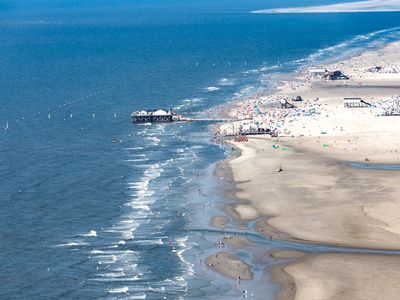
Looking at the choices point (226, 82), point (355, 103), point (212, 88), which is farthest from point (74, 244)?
point (226, 82)

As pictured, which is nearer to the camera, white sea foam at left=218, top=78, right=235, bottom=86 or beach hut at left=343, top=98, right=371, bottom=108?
beach hut at left=343, top=98, right=371, bottom=108

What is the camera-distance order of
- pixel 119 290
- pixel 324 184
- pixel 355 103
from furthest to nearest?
1. pixel 355 103
2. pixel 324 184
3. pixel 119 290

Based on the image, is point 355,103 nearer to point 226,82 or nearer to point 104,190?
point 226,82

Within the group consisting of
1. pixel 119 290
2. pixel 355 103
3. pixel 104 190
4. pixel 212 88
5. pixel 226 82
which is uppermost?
pixel 226 82

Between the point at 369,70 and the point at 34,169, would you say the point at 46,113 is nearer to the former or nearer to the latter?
the point at 34,169

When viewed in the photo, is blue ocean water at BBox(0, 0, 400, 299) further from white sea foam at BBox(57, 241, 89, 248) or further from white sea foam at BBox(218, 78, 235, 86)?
white sea foam at BBox(218, 78, 235, 86)

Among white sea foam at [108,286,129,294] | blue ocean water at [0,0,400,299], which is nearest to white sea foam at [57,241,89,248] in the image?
blue ocean water at [0,0,400,299]

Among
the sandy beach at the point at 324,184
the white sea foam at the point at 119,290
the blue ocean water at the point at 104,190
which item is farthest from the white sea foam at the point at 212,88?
the white sea foam at the point at 119,290

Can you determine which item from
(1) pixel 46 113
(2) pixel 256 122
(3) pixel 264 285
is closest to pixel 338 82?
(2) pixel 256 122
